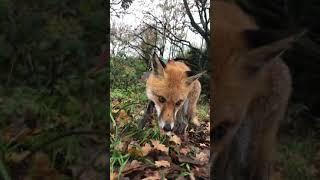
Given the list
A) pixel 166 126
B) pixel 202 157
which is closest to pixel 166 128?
pixel 166 126

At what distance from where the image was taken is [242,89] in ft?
8.29

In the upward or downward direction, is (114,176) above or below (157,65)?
below

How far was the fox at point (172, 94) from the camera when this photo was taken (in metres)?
2.64

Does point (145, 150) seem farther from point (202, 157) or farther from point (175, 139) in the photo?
point (202, 157)

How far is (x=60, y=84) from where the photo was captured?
2.68 metres

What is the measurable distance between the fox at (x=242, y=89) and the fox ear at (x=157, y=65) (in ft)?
0.83

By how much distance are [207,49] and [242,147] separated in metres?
0.50

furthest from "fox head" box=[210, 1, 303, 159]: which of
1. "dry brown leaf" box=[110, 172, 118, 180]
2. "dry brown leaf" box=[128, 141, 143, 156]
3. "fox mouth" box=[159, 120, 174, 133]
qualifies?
"dry brown leaf" box=[110, 172, 118, 180]

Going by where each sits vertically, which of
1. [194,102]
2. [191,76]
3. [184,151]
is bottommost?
[184,151]

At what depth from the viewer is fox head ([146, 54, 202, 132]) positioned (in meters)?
2.64

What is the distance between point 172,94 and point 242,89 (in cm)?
37

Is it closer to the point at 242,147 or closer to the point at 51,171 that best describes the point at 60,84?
the point at 51,171

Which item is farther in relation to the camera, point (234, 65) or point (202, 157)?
point (202, 157)

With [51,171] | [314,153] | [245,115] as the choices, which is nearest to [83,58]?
[51,171]
